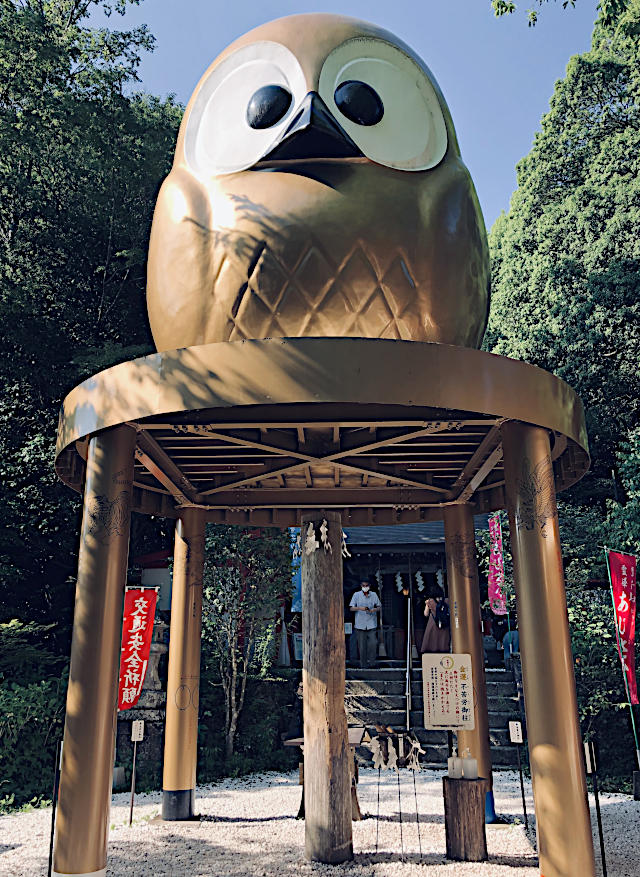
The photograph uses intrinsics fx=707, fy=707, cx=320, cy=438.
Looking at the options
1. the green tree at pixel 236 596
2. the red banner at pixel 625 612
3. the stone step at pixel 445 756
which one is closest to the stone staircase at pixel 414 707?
the stone step at pixel 445 756

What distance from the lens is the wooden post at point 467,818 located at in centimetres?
723

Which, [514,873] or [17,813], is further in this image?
[17,813]

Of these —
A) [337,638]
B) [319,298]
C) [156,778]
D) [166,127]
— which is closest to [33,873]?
[337,638]

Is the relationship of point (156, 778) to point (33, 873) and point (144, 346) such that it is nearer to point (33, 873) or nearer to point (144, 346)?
point (33, 873)

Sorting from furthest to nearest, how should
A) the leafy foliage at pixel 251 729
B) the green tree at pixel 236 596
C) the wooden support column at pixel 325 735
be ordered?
1. the green tree at pixel 236 596
2. the leafy foliage at pixel 251 729
3. the wooden support column at pixel 325 735

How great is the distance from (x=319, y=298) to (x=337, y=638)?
3.76 meters

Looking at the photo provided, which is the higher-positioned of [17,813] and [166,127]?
[166,127]

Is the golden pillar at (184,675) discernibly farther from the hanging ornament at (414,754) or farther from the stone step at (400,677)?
the stone step at (400,677)

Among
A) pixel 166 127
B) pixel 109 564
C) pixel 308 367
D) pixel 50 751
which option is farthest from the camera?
pixel 166 127

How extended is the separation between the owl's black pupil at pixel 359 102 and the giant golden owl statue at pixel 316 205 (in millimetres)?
13

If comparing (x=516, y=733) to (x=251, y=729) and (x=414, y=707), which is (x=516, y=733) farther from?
(x=251, y=729)

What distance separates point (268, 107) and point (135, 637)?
25.9ft

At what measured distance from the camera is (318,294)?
6121 mm

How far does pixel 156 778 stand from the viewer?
1261cm
